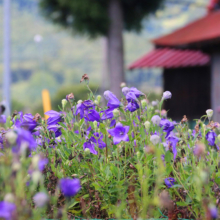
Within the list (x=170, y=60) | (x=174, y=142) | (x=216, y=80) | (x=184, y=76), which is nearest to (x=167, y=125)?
(x=174, y=142)

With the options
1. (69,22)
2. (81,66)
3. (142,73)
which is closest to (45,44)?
(81,66)

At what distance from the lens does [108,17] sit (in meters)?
10.7

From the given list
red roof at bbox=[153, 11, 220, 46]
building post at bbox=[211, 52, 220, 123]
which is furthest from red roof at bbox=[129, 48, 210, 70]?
building post at bbox=[211, 52, 220, 123]

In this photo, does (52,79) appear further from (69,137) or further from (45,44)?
(69,137)

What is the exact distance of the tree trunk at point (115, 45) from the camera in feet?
35.6

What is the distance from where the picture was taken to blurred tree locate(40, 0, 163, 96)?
32.7 feet

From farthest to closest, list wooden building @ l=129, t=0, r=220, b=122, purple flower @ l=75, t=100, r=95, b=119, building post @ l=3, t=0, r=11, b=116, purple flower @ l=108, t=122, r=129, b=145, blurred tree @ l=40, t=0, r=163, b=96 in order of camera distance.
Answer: wooden building @ l=129, t=0, r=220, b=122, blurred tree @ l=40, t=0, r=163, b=96, building post @ l=3, t=0, r=11, b=116, purple flower @ l=75, t=100, r=95, b=119, purple flower @ l=108, t=122, r=129, b=145

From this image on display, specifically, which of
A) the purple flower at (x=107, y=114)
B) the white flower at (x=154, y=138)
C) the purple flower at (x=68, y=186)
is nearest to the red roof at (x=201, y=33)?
the purple flower at (x=107, y=114)

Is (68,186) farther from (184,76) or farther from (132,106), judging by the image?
(184,76)

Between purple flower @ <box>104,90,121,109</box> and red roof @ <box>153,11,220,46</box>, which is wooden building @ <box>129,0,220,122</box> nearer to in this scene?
red roof @ <box>153,11,220,46</box>

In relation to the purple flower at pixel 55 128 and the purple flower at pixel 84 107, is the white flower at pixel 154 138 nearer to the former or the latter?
the purple flower at pixel 84 107

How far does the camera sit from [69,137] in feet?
5.64

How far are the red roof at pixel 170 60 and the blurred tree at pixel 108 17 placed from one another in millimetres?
702

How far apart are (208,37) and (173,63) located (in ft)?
13.6
